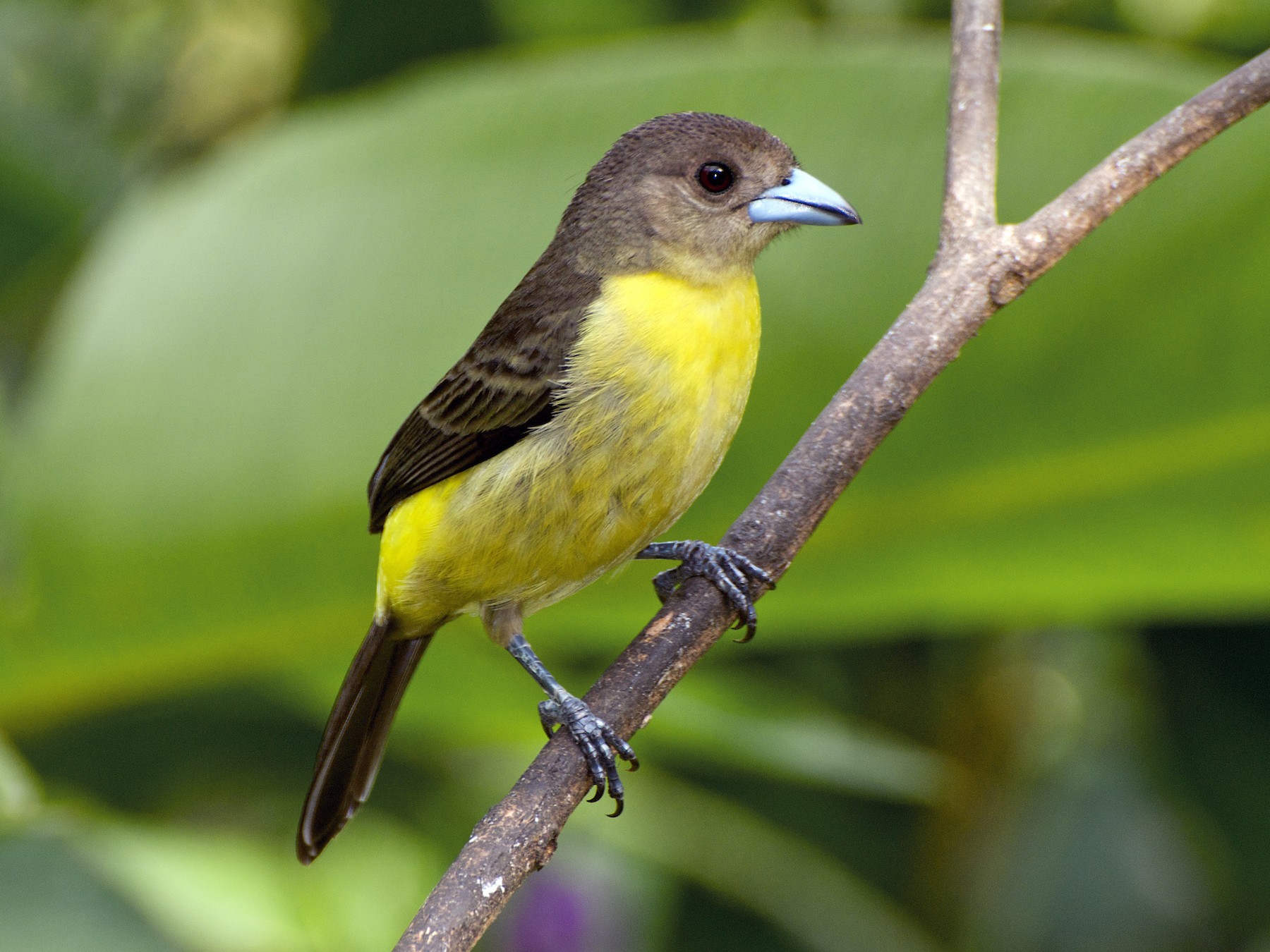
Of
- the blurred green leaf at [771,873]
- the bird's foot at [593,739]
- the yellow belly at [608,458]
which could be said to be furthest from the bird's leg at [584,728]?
the blurred green leaf at [771,873]

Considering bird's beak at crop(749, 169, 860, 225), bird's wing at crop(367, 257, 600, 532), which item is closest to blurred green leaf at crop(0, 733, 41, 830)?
bird's wing at crop(367, 257, 600, 532)

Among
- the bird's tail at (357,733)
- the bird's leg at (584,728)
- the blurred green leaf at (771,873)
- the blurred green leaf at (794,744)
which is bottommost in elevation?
the blurred green leaf at (771,873)

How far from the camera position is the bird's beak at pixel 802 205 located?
1950 mm

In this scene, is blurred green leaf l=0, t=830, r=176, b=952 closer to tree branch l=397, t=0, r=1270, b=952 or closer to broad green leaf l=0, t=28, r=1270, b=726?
broad green leaf l=0, t=28, r=1270, b=726

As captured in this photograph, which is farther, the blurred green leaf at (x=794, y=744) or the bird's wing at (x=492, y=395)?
the blurred green leaf at (x=794, y=744)

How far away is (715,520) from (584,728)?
2.63 ft

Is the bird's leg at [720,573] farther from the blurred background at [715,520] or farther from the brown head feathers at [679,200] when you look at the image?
the brown head feathers at [679,200]

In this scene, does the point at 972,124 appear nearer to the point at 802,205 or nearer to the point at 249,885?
the point at 802,205

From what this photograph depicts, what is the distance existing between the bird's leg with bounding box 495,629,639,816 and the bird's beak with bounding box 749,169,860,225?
2.17 feet

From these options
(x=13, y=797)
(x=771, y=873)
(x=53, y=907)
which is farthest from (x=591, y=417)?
(x=771, y=873)

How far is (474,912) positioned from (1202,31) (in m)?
2.47

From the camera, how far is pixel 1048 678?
3.48 meters

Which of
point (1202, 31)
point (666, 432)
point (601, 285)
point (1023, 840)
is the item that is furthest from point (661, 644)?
point (1202, 31)

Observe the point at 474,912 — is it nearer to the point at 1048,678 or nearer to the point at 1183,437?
the point at 1183,437
